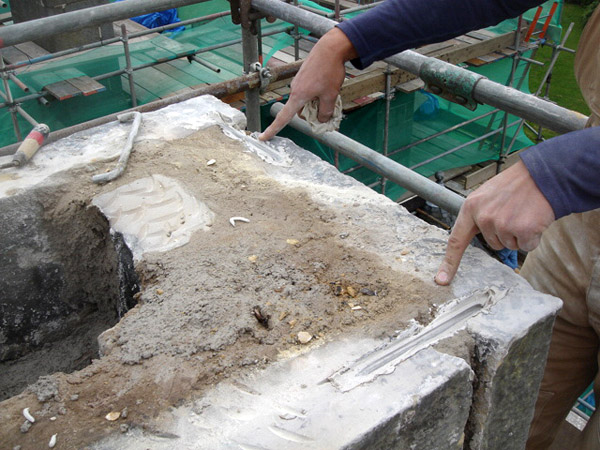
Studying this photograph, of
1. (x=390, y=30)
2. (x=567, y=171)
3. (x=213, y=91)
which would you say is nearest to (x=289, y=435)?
(x=567, y=171)

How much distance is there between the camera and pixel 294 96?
78.2 inches

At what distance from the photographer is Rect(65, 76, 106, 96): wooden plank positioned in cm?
496

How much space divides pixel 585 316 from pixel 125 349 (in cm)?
145

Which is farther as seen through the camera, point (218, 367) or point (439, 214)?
point (439, 214)

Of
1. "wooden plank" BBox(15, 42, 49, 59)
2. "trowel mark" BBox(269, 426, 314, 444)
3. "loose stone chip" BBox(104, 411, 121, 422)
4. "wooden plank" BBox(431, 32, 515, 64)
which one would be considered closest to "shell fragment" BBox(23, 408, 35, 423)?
"loose stone chip" BBox(104, 411, 121, 422)

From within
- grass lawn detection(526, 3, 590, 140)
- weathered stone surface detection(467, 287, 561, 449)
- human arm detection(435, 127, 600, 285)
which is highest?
human arm detection(435, 127, 600, 285)

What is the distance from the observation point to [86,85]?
504 centimetres

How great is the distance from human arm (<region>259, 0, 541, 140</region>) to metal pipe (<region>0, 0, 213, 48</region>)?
959 mm

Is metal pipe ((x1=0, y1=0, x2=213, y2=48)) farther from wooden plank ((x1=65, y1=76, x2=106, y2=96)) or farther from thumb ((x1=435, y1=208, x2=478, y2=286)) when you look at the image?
wooden plank ((x1=65, y1=76, x2=106, y2=96))

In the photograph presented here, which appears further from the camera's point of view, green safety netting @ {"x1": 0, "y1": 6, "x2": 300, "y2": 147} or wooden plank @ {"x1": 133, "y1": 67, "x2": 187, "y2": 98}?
wooden plank @ {"x1": 133, "y1": 67, "x2": 187, "y2": 98}

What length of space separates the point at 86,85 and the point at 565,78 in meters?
7.65

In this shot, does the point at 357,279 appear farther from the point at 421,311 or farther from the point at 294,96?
the point at 294,96

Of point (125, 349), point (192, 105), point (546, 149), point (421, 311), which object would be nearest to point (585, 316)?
point (421, 311)

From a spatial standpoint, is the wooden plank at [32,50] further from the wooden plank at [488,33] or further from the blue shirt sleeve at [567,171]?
the blue shirt sleeve at [567,171]
